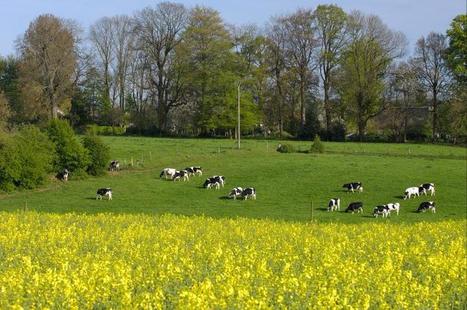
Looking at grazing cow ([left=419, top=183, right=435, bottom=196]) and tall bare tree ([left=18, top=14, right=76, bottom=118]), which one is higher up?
tall bare tree ([left=18, top=14, right=76, bottom=118])

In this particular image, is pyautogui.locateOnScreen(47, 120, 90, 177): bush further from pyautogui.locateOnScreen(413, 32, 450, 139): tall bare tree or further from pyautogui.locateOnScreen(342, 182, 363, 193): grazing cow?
pyautogui.locateOnScreen(413, 32, 450, 139): tall bare tree

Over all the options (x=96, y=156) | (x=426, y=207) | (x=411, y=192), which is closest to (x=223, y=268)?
(x=426, y=207)

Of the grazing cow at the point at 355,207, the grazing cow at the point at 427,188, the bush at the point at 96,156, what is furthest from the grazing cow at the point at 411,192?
the bush at the point at 96,156

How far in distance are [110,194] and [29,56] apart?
4440 centimetres

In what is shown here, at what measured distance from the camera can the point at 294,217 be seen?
118 feet

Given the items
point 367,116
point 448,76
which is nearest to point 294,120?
point 367,116

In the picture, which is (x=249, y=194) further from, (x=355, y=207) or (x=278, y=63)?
(x=278, y=63)

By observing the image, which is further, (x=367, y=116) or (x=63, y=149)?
(x=367, y=116)

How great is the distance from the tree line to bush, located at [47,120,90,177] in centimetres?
3510

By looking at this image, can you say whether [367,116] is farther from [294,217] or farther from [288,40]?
[294,217]

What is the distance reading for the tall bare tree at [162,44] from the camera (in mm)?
99562

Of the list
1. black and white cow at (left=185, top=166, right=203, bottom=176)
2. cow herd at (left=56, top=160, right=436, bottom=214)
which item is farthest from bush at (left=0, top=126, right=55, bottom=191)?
black and white cow at (left=185, top=166, right=203, bottom=176)

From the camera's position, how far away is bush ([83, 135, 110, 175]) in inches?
1996

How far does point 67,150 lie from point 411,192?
1028 inches
